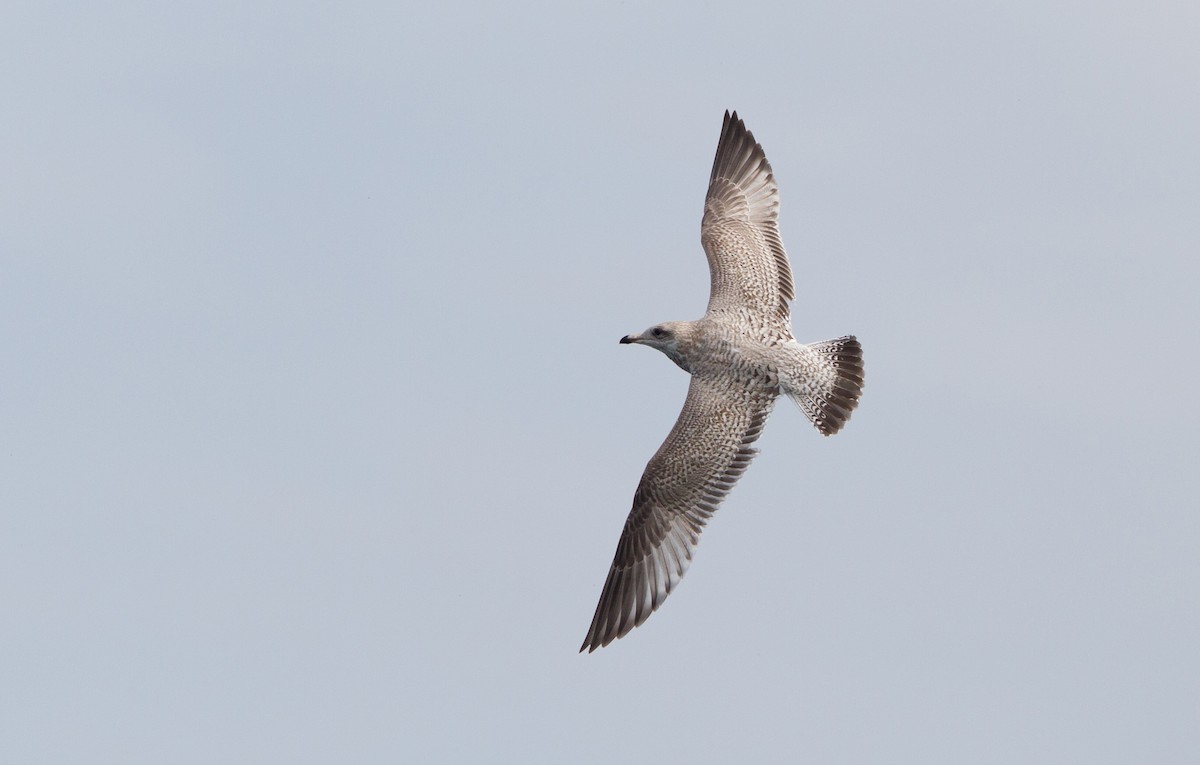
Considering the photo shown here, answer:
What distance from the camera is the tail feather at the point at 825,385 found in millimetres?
23938

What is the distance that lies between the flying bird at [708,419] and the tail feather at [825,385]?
0.04 ft

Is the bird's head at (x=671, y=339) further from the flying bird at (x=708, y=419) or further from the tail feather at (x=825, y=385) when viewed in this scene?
the tail feather at (x=825, y=385)

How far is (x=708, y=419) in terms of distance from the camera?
23.7m

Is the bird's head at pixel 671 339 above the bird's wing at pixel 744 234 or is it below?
below

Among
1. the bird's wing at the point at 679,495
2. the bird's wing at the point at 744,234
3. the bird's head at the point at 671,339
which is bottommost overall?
the bird's wing at the point at 679,495

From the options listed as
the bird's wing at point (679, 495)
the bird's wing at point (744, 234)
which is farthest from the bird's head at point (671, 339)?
the bird's wing at point (744, 234)

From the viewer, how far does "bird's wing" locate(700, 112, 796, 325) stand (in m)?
25.3

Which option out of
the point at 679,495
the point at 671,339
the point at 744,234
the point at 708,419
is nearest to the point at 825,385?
the point at 708,419

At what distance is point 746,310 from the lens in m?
25.0

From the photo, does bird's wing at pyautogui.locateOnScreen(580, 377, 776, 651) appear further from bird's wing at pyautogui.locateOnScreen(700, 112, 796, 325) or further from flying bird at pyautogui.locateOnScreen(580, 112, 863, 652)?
bird's wing at pyautogui.locateOnScreen(700, 112, 796, 325)

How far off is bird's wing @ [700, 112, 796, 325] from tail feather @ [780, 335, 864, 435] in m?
1.10

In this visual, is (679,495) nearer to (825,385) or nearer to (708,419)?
(708,419)

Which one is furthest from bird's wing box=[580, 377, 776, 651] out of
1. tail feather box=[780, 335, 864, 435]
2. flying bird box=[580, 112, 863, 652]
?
tail feather box=[780, 335, 864, 435]

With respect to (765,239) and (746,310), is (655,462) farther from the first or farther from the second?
(765,239)
